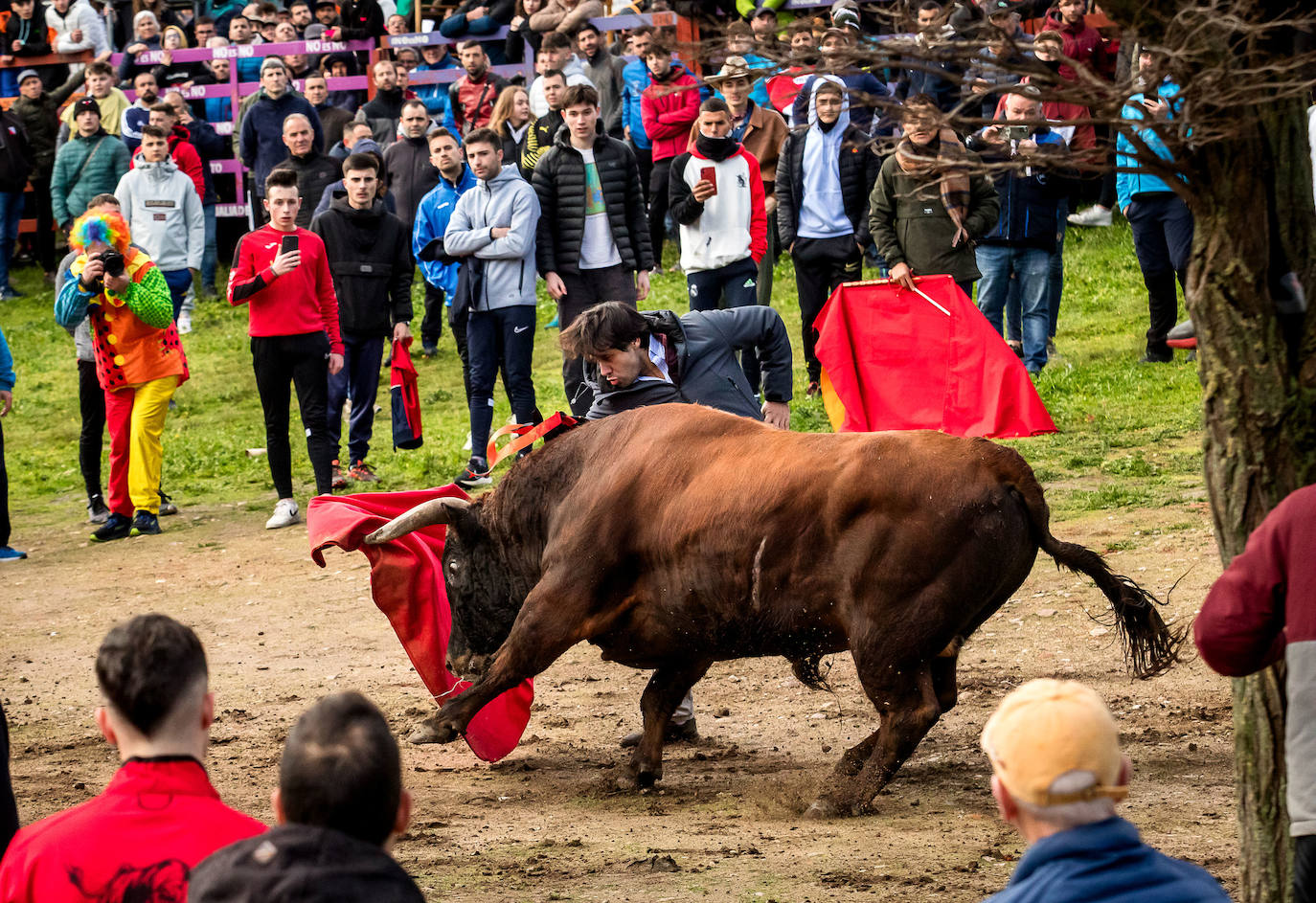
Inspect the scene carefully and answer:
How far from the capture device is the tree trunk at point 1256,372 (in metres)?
3.98

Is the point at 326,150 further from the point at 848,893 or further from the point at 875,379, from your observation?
the point at 848,893

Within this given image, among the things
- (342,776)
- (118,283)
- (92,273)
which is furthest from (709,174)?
(342,776)

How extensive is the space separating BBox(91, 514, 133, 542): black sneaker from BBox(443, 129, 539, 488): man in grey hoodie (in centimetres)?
265

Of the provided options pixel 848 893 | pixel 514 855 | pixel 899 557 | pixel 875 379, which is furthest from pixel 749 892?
pixel 875 379

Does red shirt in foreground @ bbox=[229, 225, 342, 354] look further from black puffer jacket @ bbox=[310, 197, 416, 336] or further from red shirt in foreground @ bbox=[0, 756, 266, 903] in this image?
red shirt in foreground @ bbox=[0, 756, 266, 903]

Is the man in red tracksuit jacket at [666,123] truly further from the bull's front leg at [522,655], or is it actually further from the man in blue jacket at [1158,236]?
the bull's front leg at [522,655]

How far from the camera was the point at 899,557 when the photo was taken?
5.68m

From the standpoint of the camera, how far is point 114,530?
11625mm

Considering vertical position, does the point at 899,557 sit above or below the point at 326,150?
below

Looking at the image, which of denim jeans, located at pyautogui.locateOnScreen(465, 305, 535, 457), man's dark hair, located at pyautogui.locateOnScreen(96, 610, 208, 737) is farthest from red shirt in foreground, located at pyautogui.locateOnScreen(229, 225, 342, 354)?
man's dark hair, located at pyautogui.locateOnScreen(96, 610, 208, 737)

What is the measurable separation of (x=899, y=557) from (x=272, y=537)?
21.8 feet

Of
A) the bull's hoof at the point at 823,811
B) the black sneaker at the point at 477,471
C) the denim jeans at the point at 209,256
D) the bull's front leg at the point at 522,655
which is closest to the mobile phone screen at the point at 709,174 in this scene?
the black sneaker at the point at 477,471

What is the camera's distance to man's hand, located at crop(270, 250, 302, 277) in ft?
35.2

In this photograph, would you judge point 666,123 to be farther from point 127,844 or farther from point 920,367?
point 127,844
